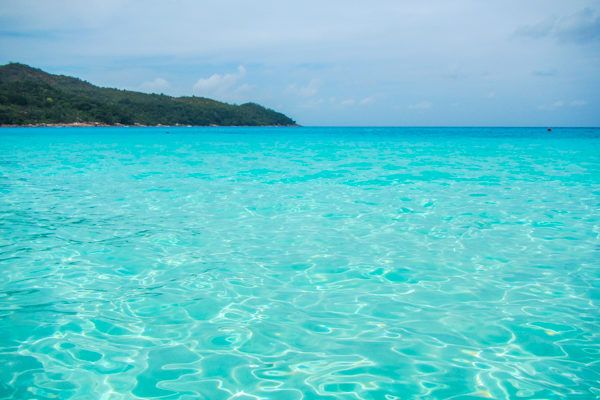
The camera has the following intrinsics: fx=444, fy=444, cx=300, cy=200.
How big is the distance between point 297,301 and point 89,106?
11783cm

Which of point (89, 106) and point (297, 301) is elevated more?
point (89, 106)

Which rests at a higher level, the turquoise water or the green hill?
the green hill

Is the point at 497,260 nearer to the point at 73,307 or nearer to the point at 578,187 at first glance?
the point at 73,307

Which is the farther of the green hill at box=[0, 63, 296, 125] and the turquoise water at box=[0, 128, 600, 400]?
the green hill at box=[0, 63, 296, 125]

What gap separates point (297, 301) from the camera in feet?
16.3

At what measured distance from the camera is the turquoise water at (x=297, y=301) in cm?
350

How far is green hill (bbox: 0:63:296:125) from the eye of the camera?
92.6m

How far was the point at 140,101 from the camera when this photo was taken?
147 m

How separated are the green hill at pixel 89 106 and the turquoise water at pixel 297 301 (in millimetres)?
92111

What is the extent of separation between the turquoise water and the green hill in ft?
302

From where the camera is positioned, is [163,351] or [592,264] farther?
[592,264]

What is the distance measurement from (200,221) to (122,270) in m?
2.99

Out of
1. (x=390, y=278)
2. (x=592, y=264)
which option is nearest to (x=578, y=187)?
(x=592, y=264)

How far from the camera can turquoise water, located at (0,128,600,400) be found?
350cm
